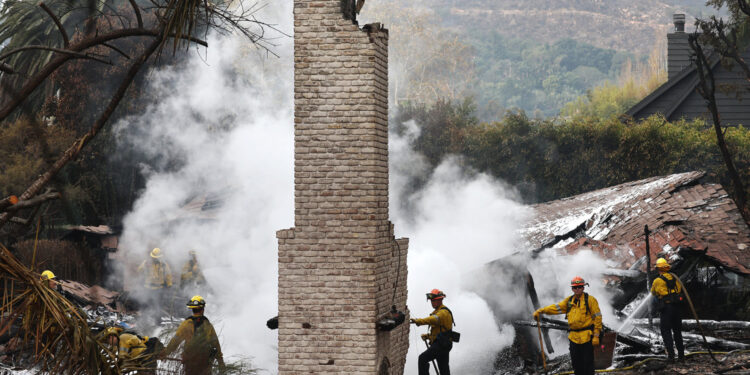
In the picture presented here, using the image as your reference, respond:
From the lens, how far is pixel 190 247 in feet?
66.4

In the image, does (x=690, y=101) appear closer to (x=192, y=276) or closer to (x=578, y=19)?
(x=192, y=276)

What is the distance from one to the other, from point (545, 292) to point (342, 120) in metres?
7.45

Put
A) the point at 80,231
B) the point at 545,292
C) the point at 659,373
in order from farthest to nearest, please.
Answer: the point at 80,231, the point at 545,292, the point at 659,373

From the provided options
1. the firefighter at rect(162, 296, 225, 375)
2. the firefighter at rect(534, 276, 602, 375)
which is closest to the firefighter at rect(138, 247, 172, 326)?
the firefighter at rect(162, 296, 225, 375)

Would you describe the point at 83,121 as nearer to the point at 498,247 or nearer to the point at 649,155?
the point at 498,247

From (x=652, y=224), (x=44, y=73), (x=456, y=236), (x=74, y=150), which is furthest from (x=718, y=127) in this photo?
(x=44, y=73)

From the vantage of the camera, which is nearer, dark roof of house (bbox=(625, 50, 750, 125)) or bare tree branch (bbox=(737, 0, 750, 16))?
bare tree branch (bbox=(737, 0, 750, 16))

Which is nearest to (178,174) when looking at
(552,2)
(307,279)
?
(307,279)

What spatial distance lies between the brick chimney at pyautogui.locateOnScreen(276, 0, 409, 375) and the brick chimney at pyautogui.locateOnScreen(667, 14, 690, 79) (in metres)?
21.3

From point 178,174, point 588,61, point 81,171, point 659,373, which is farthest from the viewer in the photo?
point 588,61

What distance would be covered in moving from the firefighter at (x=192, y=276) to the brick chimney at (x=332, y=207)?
30.2ft

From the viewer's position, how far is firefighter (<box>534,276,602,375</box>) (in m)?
9.49

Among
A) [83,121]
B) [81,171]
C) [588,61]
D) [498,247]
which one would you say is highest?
[588,61]

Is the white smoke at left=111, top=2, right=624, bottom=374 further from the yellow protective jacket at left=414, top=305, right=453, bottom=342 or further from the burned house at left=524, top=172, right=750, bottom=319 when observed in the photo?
the yellow protective jacket at left=414, top=305, right=453, bottom=342
